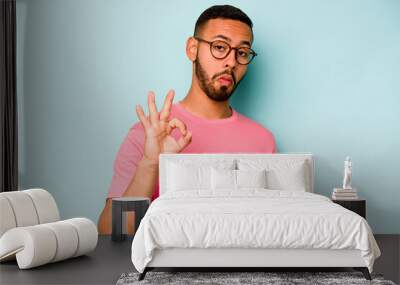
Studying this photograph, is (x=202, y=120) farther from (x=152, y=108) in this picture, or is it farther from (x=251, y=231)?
(x=251, y=231)

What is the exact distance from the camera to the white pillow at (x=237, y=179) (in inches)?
234

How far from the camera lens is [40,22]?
22.2 ft

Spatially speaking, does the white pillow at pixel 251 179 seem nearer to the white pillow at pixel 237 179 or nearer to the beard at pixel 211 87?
the white pillow at pixel 237 179

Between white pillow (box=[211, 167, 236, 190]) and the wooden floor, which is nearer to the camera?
the wooden floor

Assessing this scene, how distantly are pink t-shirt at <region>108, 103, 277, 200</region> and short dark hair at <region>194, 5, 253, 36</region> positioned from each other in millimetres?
923

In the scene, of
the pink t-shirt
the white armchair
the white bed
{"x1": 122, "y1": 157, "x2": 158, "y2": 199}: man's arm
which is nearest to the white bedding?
the white bed

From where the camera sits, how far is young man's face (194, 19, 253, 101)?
659 centimetres

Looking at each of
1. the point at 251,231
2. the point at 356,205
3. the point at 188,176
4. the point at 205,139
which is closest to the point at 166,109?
the point at 205,139

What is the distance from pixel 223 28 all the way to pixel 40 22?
78.7 inches

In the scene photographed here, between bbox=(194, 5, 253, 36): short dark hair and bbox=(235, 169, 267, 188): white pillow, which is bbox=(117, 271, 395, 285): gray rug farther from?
bbox=(194, 5, 253, 36): short dark hair

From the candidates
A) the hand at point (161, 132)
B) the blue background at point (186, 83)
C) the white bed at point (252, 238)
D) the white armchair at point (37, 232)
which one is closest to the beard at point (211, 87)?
the blue background at point (186, 83)

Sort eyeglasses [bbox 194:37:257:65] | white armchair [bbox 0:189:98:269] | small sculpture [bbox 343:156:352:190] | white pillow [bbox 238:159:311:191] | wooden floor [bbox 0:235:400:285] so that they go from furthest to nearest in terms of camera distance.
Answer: eyeglasses [bbox 194:37:257:65] → small sculpture [bbox 343:156:352:190] → white pillow [bbox 238:159:311:191] → white armchair [bbox 0:189:98:269] → wooden floor [bbox 0:235:400:285]

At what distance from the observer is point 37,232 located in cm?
483

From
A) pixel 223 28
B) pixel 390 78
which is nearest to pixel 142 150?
pixel 223 28
